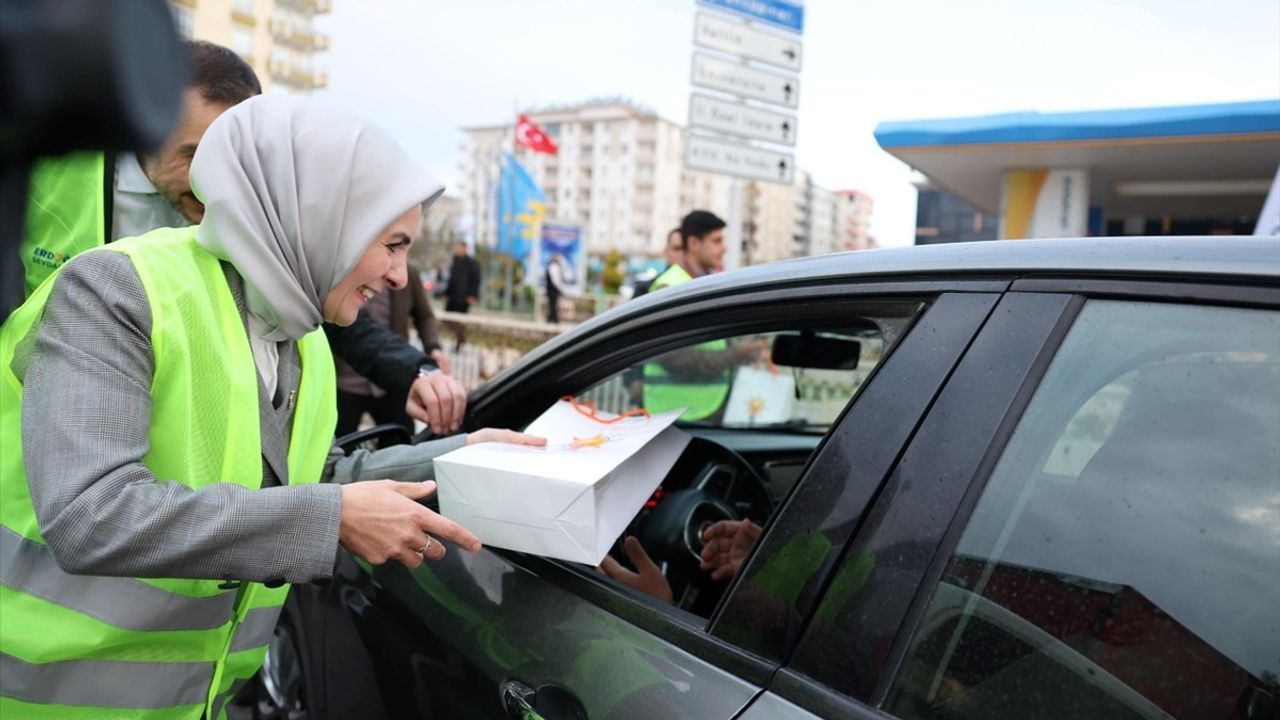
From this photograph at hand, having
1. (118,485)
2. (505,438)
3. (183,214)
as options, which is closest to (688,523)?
(505,438)

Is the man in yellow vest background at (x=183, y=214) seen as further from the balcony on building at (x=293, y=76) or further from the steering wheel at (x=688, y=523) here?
the balcony on building at (x=293, y=76)

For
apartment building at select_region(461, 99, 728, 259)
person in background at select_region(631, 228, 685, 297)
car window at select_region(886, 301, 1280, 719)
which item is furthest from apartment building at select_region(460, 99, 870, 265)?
car window at select_region(886, 301, 1280, 719)

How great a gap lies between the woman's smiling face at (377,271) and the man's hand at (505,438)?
35 centimetres

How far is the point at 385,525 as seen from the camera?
128cm

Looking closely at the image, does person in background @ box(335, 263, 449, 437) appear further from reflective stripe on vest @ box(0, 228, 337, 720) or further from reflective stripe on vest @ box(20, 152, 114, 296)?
reflective stripe on vest @ box(0, 228, 337, 720)

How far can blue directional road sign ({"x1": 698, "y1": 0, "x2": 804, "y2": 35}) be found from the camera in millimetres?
6883

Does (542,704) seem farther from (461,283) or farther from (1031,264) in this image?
(461,283)

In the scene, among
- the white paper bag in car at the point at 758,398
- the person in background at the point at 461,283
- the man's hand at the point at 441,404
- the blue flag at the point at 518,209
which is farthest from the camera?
the blue flag at the point at 518,209

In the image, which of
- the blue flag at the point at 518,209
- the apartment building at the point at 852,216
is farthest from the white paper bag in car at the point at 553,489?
the apartment building at the point at 852,216

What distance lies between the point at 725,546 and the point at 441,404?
74 cm

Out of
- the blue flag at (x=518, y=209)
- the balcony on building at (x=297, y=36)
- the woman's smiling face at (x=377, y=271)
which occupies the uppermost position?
the balcony on building at (x=297, y=36)

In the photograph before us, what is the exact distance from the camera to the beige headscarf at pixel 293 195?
1.37 m

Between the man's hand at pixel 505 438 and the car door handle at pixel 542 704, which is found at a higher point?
the man's hand at pixel 505 438

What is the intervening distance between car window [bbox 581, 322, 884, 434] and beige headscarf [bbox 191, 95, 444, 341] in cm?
124
